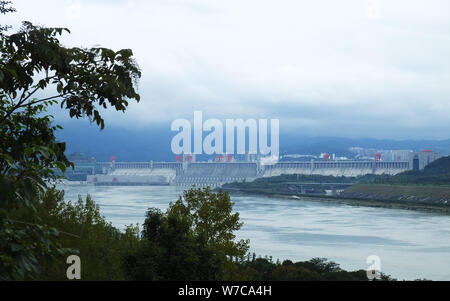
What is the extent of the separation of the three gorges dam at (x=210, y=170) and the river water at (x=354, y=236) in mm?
32740

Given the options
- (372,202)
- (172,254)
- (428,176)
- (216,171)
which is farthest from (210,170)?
(172,254)

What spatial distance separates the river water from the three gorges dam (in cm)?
3274

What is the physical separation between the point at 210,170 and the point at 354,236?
5071 centimetres

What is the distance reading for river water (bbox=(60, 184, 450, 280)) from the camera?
16.2 metres

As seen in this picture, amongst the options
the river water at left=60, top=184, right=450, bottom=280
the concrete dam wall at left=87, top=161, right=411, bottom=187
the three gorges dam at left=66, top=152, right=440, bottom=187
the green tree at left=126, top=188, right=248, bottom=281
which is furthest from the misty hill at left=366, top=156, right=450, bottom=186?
the green tree at left=126, top=188, right=248, bottom=281

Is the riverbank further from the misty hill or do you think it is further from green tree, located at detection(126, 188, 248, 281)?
green tree, located at detection(126, 188, 248, 281)

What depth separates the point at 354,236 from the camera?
21922 millimetres

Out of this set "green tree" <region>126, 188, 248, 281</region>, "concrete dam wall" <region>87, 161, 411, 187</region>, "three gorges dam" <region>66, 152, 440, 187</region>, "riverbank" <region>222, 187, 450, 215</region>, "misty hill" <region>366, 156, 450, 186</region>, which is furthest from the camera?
"three gorges dam" <region>66, 152, 440, 187</region>

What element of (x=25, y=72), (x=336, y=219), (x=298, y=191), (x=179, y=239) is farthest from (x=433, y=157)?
(x=25, y=72)

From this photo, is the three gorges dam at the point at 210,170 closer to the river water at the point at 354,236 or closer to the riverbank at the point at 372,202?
the riverbank at the point at 372,202

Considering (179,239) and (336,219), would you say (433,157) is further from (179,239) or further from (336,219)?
(179,239)

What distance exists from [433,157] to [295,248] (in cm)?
4500

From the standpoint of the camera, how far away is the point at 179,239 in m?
6.73
